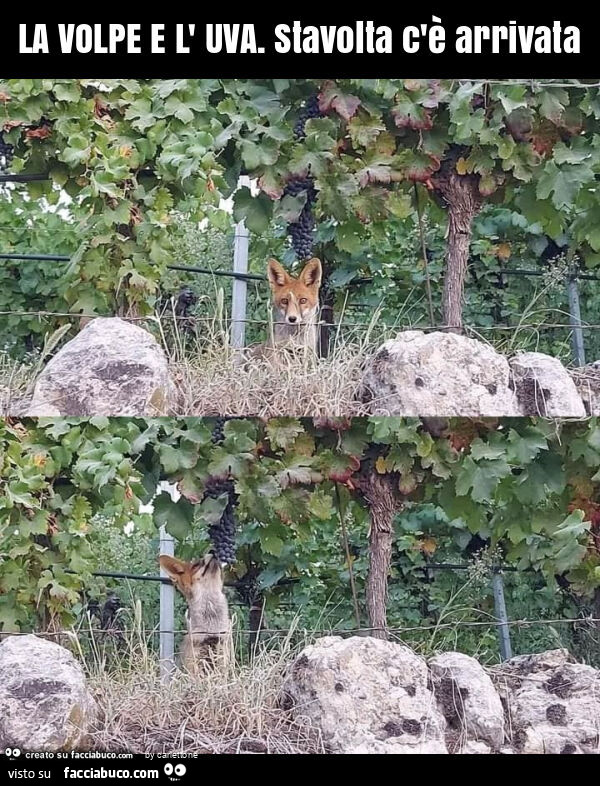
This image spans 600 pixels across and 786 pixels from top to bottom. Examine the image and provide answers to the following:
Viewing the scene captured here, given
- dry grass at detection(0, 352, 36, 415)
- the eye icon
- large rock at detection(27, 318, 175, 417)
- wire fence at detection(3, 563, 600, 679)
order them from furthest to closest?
wire fence at detection(3, 563, 600, 679) → dry grass at detection(0, 352, 36, 415) → large rock at detection(27, 318, 175, 417) → the eye icon

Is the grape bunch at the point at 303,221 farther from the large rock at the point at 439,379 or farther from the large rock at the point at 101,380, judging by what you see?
the large rock at the point at 101,380

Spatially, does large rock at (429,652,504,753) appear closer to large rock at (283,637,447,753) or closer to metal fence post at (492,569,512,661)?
large rock at (283,637,447,753)

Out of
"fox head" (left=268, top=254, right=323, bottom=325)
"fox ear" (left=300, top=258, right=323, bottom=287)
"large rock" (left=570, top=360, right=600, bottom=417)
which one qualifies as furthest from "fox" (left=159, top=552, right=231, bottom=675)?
"large rock" (left=570, top=360, right=600, bottom=417)

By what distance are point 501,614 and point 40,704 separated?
168 centimetres

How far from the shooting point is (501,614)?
4.07 meters

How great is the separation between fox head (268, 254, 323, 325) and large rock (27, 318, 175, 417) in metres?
0.49

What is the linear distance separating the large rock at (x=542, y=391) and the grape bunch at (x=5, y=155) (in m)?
1.74

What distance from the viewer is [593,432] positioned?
136 inches

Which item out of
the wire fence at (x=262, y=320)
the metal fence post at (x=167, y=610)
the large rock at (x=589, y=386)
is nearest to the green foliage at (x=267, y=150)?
the wire fence at (x=262, y=320)

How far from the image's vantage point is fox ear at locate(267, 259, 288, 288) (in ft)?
12.1

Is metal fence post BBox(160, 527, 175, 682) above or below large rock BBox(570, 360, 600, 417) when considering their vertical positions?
below

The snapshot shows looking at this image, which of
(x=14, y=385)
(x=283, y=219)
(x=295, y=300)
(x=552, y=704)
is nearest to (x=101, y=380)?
(x=14, y=385)

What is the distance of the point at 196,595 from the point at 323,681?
0.52 meters

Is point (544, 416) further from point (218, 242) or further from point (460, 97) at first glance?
point (218, 242)
